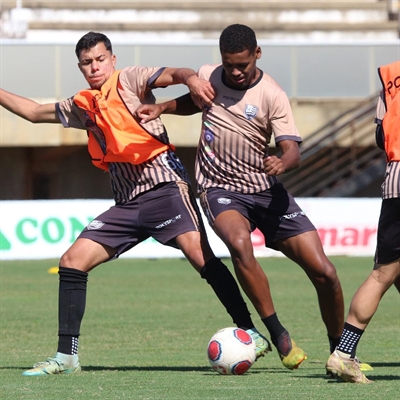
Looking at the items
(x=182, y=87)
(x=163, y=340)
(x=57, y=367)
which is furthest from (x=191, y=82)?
(x=182, y=87)

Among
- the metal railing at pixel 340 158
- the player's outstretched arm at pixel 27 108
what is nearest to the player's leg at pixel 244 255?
the player's outstretched arm at pixel 27 108

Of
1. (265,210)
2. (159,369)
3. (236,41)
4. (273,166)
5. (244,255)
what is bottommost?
(159,369)

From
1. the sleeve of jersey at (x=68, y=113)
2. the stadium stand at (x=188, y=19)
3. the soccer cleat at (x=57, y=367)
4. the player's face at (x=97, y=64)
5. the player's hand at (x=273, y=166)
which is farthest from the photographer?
the stadium stand at (x=188, y=19)

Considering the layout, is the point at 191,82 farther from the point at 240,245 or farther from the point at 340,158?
the point at 340,158

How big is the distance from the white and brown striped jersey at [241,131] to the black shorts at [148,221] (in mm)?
278

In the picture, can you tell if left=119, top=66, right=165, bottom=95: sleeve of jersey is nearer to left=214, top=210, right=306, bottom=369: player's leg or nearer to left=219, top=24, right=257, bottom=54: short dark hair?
left=219, top=24, right=257, bottom=54: short dark hair

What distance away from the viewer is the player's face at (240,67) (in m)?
6.63

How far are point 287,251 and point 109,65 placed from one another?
188 centimetres

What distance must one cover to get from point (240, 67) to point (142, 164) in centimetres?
103

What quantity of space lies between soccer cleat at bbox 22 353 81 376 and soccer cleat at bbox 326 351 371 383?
6.05 ft

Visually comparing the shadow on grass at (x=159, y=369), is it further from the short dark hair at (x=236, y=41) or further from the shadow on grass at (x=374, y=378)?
the short dark hair at (x=236, y=41)

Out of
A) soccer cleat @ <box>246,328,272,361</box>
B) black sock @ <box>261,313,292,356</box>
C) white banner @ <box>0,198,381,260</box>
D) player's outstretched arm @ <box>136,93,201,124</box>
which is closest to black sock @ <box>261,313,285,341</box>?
black sock @ <box>261,313,292,356</box>

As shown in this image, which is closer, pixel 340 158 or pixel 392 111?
pixel 392 111

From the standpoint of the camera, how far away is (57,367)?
676cm
